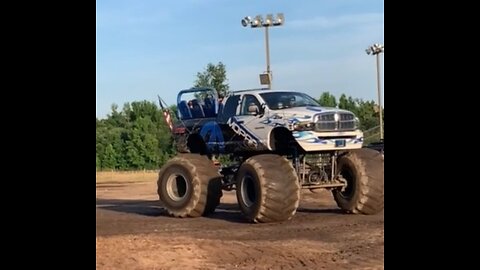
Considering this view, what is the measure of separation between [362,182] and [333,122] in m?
1.29

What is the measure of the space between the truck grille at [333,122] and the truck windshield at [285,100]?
2.44 ft

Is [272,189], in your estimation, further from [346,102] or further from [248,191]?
[346,102]

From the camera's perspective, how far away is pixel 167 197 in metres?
15.1

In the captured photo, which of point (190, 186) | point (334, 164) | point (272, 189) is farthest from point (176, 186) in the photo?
point (334, 164)

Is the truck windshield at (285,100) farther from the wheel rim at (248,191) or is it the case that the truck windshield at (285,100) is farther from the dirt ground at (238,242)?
the dirt ground at (238,242)

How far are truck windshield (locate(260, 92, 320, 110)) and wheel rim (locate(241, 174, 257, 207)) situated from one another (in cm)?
163

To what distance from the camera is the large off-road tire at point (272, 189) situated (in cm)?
1263

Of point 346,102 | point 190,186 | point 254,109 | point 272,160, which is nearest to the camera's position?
point 272,160

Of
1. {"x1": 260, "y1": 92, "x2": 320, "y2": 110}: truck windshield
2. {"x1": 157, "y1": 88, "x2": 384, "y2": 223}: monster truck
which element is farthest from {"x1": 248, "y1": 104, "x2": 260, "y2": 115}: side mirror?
{"x1": 260, "y1": 92, "x2": 320, "y2": 110}: truck windshield

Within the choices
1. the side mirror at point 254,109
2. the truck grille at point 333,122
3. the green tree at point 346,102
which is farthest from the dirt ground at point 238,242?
the green tree at point 346,102

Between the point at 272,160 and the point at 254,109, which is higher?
the point at 254,109

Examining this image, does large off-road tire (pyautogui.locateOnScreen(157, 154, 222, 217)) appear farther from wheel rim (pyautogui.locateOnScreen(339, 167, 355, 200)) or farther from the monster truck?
wheel rim (pyautogui.locateOnScreen(339, 167, 355, 200))

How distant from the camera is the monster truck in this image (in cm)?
1290

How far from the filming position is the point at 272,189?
12633 millimetres
